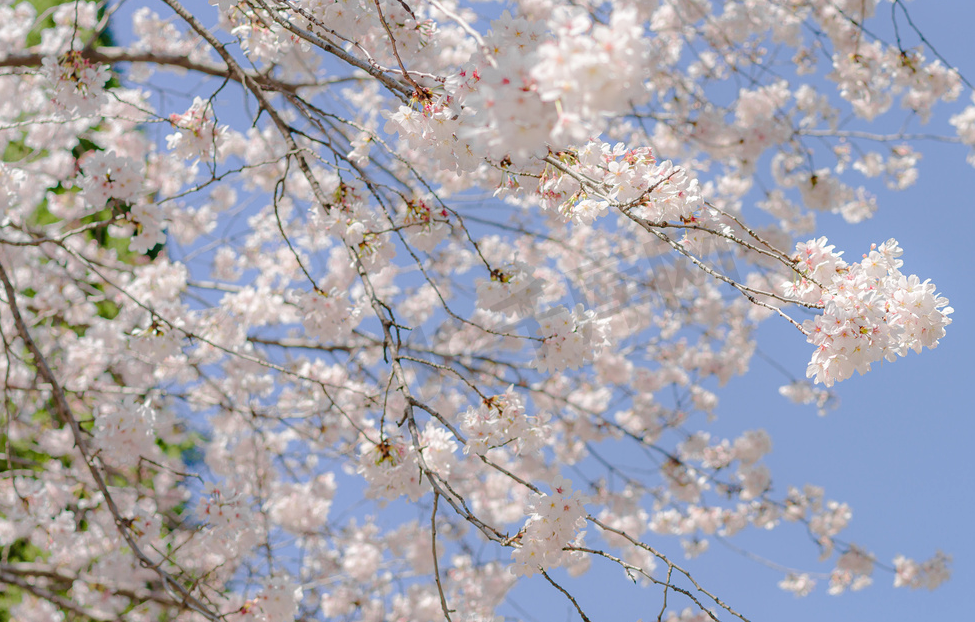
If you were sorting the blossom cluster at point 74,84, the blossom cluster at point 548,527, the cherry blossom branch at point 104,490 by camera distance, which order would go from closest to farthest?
the blossom cluster at point 548,527, the cherry blossom branch at point 104,490, the blossom cluster at point 74,84

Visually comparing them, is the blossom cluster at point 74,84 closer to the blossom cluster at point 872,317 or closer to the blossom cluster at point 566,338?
the blossom cluster at point 566,338

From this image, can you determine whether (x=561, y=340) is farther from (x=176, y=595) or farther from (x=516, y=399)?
(x=176, y=595)

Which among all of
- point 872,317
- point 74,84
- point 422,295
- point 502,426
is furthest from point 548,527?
point 422,295

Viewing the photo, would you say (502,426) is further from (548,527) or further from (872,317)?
(872,317)

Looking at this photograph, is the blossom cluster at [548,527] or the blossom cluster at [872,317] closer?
the blossom cluster at [872,317]

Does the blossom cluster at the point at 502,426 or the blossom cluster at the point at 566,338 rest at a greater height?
the blossom cluster at the point at 566,338

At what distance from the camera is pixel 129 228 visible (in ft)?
7.79

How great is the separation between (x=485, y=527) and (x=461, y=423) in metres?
0.36

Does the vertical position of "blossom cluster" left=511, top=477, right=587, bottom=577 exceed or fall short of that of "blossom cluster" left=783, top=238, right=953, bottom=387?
it falls short

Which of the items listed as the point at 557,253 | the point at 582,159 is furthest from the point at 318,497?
the point at 582,159

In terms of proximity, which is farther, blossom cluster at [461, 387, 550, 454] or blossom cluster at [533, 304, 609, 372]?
blossom cluster at [533, 304, 609, 372]

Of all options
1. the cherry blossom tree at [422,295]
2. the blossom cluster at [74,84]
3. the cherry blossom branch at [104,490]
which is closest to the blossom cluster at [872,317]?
the cherry blossom tree at [422,295]

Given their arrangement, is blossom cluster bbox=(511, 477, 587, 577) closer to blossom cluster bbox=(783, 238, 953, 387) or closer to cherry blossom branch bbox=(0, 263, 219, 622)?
blossom cluster bbox=(783, 238, 953, 387)

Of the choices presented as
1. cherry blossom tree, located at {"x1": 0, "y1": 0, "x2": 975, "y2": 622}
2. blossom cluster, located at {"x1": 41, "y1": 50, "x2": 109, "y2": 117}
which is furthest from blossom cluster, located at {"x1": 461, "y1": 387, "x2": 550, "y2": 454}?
blossom cluster, located at {"x1": 41, "y1": 50, "x2": 109, "y2": 117}
